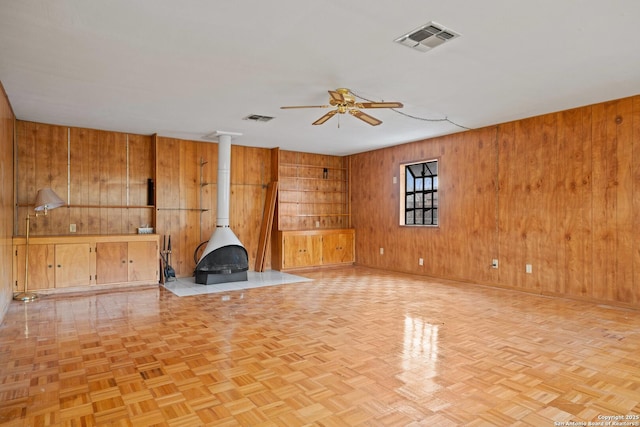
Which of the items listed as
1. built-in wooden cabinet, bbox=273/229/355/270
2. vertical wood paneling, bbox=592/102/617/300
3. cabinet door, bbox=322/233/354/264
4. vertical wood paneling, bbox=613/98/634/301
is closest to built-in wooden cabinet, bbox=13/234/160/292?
built-in wooden cabinet, bbox=273/229/355/270

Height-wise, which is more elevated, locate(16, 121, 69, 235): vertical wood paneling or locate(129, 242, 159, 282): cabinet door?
locate(16, 121, 69, 235): vertical wood paneling

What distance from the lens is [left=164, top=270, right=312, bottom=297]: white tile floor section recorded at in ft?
18.0

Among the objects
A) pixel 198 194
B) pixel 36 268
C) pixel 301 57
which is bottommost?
pixel 36 268

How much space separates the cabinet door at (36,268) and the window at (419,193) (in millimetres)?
5602

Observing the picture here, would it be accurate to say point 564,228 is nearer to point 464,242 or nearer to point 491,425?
point 464,242

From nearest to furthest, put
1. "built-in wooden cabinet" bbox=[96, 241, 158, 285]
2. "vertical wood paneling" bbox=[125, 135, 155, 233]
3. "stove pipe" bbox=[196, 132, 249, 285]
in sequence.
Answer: "built-in wooden cabinet" bbox=[96, 241, 158, 285] < "stove pipe" bbox=[196, 132, 249, 285] < "vertical wood paneling" bbox=[125, 135, 155, 233]

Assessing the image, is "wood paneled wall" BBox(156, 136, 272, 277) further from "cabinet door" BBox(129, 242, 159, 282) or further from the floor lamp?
the floor lamp

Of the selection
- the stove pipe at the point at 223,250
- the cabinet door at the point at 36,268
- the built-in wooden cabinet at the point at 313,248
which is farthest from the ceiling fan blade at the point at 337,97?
the cabinet door at the point at 36,268

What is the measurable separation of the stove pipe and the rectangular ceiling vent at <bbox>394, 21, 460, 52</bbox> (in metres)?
3.93

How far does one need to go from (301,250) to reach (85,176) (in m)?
3.83

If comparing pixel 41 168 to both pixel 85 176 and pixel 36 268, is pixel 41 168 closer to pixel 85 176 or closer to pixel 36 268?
pixel 85 176

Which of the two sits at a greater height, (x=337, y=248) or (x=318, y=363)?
(x=337, y=248)

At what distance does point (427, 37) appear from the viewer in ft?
9.46

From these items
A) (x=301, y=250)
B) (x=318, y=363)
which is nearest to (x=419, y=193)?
(x=301, y=250)
